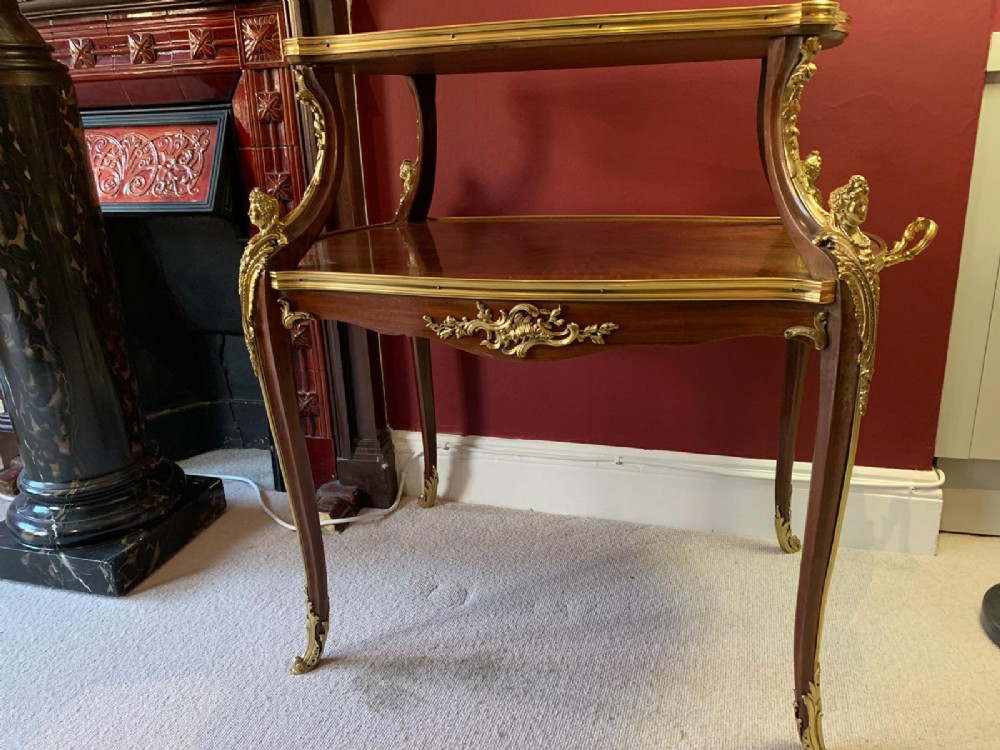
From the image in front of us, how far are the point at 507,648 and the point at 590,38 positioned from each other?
2.99 feet

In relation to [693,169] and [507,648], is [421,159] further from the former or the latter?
[507,648]

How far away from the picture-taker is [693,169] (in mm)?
1363

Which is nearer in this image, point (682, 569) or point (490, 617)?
point (490, 617)

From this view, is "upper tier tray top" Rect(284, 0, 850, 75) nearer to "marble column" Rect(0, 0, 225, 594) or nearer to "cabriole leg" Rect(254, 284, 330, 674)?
"cabriole leg" Rect(254, 284, 330, 674)

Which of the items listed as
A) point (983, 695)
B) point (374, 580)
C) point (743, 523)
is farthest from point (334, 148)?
point (983, 695)

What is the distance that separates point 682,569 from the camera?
1427mm

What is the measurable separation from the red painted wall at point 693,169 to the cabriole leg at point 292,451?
57cm

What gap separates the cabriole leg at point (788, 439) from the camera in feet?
4.29

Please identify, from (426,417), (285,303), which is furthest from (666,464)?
(285,303)

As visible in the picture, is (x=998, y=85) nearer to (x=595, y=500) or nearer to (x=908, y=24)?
(x=908, y=24)

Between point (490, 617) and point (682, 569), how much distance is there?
0.38m

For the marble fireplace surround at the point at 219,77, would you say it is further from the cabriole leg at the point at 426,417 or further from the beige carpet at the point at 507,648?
the beige carpet at the point at 507,648

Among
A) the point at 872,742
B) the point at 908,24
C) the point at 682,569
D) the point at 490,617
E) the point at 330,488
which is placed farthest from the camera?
the point at 330,488

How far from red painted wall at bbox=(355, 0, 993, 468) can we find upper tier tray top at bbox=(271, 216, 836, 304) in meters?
0.18
